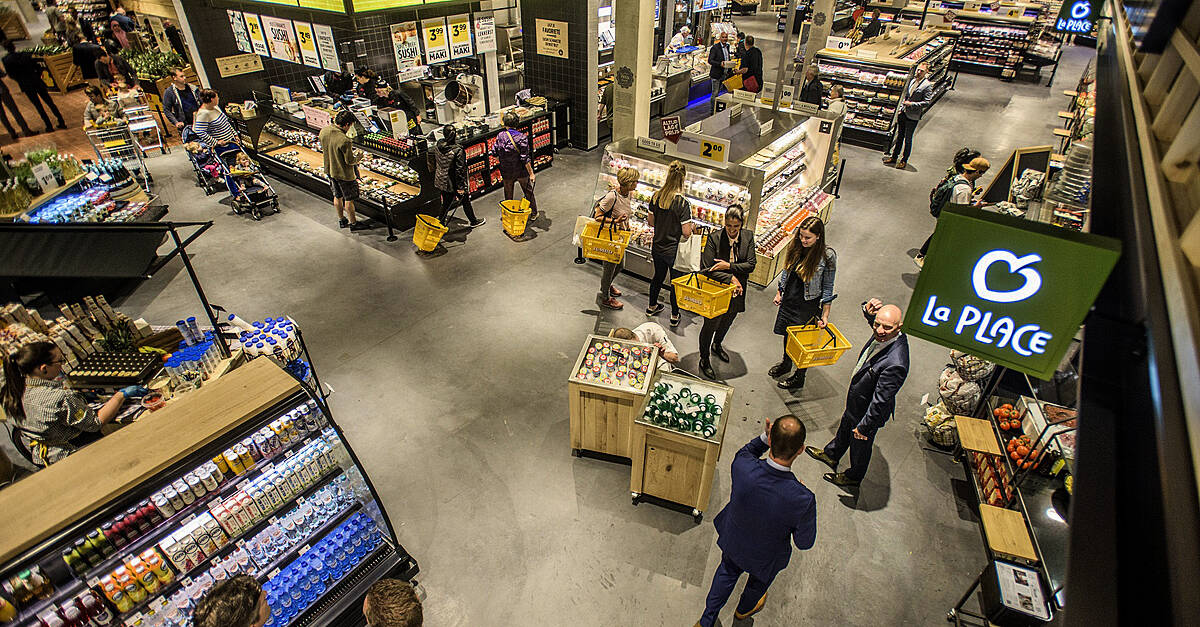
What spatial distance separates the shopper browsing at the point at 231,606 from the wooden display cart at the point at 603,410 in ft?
8.99

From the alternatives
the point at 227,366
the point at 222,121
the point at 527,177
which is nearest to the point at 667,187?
the point at 527,177

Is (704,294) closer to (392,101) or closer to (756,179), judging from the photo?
(756,179)

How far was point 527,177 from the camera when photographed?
9359 mm

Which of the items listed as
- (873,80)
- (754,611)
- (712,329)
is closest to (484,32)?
(712,329)

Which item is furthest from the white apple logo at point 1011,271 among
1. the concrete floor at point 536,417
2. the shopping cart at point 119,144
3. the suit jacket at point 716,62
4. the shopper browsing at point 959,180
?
the suit jacket at point 716,62

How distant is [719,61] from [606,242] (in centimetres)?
941

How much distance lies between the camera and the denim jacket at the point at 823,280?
5699 millimetres

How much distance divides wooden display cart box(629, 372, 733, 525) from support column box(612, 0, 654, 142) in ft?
25.4

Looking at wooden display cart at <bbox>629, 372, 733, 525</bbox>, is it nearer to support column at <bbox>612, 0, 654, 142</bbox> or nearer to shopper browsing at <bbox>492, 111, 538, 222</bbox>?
shopper browsing at <bbox>492, 111, 538, 222</bbox>

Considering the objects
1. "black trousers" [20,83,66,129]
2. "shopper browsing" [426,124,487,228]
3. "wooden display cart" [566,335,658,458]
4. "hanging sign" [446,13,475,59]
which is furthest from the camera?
"black trousers" [20,83,66,129]

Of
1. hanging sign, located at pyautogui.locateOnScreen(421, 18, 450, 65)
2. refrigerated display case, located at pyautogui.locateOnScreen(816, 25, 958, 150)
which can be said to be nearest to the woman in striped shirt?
hanging sign, located at pyautogui.locateOnScreen(421, 18, 450, 65)

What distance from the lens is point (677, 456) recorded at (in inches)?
186

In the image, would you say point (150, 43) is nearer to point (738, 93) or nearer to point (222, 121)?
point (222, 121)

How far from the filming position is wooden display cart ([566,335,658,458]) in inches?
196
